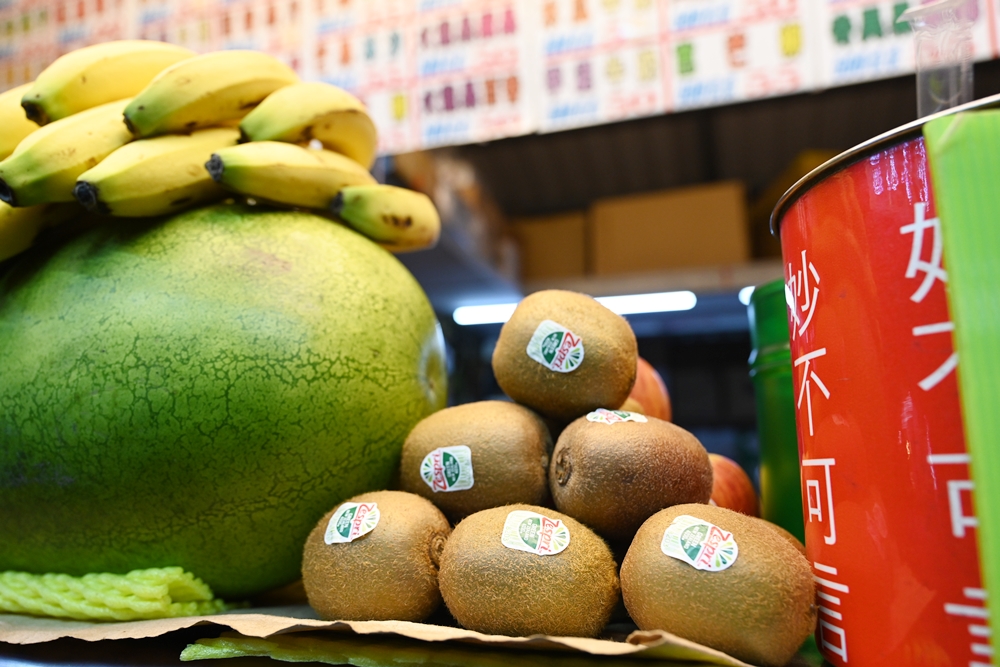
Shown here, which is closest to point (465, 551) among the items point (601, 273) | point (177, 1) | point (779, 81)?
point (779, 81)

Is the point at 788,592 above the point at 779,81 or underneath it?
underneath

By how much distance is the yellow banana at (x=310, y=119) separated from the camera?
0.94 meters

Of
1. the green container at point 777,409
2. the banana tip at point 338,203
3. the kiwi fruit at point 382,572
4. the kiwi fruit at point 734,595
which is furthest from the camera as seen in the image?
the banana tip at point 338,203

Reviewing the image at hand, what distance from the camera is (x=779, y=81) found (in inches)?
67.5

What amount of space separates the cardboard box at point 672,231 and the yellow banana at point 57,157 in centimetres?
249

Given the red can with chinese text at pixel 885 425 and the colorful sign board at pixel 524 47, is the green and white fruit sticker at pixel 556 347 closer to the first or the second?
the red can with chinese text at pixel 885 425

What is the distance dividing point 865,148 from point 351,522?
0.55 metres

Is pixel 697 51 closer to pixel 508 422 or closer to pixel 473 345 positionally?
pixel 508 422

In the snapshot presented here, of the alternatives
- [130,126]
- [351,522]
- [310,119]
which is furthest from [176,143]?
[351,522]

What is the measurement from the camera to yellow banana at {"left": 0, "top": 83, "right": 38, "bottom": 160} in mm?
951

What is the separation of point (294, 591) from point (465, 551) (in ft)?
1.39

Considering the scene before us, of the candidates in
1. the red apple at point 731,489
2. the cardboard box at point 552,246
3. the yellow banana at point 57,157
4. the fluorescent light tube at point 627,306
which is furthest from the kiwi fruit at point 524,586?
the cardboard box at point 552,246

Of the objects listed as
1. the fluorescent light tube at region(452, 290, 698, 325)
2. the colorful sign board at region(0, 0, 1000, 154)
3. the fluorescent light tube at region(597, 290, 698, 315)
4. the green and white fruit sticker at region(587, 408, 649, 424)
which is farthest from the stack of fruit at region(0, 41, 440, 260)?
the fluorescent light tube at region(597, 290, 698, 315)

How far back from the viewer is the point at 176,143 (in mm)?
894
